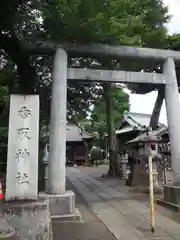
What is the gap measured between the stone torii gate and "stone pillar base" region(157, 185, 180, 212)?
244 millimetres

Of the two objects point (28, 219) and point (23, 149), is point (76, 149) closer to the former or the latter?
point (23, 149)

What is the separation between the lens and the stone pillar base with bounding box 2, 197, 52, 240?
4516 millimetres

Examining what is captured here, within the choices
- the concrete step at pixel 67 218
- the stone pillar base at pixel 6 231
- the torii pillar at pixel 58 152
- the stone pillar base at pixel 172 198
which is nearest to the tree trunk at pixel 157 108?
the stone pillar base at pixel 172 198

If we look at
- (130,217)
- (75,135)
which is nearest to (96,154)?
(75,135)

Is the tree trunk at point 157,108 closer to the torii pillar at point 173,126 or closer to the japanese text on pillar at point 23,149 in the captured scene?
the torii pillar at point 173,126

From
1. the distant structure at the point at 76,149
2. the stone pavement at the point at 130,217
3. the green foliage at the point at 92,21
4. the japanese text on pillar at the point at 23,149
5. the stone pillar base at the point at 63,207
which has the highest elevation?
the green foliage at the point at 92,21

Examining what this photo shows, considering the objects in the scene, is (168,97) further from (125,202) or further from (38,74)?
(38,74)

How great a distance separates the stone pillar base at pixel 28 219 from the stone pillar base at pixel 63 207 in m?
2.20

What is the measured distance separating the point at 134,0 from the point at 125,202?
21.0 feet

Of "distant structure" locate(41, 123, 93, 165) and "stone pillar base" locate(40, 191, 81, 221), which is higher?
"distant structure" locate(41, 123, 93, 165)

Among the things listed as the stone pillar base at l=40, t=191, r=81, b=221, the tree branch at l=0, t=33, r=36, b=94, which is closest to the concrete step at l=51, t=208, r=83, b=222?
the stone pillar base at l=40, t=191, r=81, b=221

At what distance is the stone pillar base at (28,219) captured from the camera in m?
4.52

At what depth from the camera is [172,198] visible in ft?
27.7

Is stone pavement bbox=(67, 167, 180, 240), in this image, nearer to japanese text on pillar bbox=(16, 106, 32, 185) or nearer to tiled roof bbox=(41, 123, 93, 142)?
japanese text on pillar bbox=(16, 106, 32, 185)
